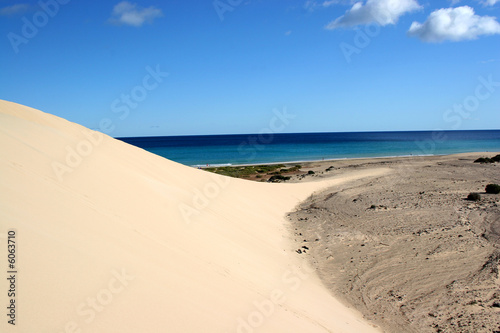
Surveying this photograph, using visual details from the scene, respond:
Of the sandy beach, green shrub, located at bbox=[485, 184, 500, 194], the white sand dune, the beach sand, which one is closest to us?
the white sand dune

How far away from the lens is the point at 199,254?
591 cm

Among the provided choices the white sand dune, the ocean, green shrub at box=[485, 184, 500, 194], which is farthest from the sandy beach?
the ocean

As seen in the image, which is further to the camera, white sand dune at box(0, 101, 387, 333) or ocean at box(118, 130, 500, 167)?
ocean at box(118, 130, 500, 167)

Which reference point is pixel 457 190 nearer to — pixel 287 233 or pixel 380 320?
pixel 287 233

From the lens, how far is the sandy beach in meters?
3.70

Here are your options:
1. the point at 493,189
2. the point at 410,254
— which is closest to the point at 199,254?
the point at 410,254

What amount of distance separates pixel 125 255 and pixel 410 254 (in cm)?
747

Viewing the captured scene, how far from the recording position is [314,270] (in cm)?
802

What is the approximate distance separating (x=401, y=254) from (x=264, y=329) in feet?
19.0

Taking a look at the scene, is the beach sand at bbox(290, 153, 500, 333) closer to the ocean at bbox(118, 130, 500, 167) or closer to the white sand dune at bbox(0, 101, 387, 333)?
the white sand dune at bbox(0, 101, 387, 333)

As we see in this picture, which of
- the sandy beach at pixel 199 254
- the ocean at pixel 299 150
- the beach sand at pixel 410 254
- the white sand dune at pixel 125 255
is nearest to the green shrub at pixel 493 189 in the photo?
the beach sand at pixel 410 254

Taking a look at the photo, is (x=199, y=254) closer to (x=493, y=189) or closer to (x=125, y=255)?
(x=125, y=255)

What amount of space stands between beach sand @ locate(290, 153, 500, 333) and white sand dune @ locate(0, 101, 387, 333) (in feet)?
2.53

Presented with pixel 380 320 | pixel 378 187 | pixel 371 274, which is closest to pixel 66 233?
pixel 380 320
